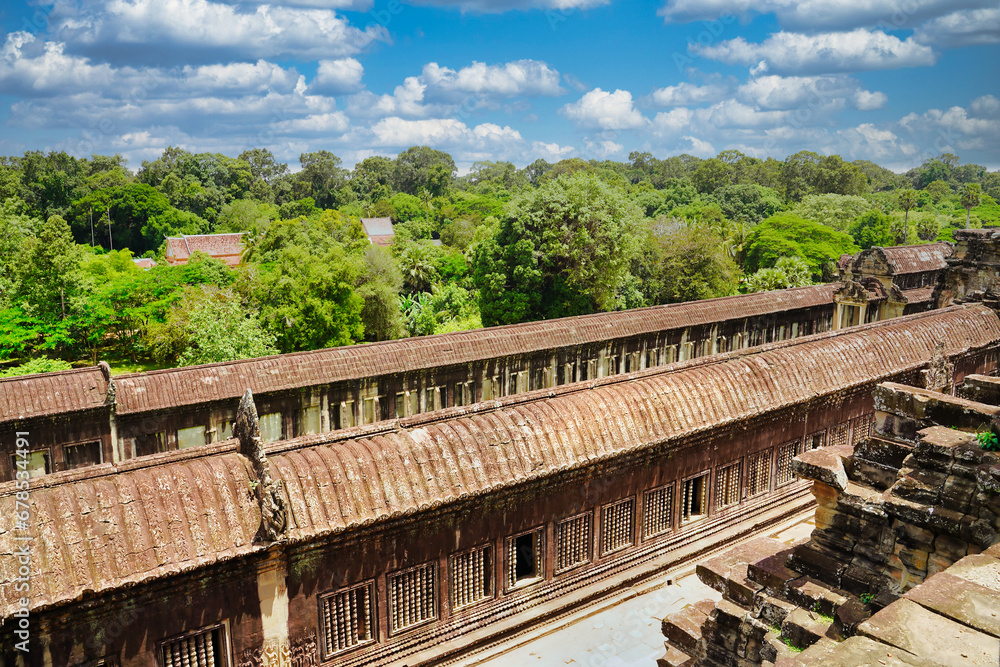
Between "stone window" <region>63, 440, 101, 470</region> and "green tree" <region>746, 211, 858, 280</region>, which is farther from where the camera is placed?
"green tree" <region>746, 211, 858, 280</region>

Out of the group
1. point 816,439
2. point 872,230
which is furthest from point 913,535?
point 872,230

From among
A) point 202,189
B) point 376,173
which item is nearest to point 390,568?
point 202,189

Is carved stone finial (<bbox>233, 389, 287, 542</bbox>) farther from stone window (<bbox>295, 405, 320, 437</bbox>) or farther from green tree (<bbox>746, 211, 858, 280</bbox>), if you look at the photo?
green tree (<bbox>746, 211, 858, 280</bbox>)

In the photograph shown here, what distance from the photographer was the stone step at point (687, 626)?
8.23m

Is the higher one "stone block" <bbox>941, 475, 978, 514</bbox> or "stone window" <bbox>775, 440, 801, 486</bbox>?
"stone block" <bbox>941, 475, 978, 514</bbox>

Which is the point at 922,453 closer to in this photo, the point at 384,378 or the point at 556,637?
the point at 556,637

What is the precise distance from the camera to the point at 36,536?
6.69 metres

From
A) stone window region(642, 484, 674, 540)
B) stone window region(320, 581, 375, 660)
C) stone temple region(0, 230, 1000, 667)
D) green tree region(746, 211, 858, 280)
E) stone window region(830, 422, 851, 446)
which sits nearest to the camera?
stone temple region(0, 230, 1000, 667)

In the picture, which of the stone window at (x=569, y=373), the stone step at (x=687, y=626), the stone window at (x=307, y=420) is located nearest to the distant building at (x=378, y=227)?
the stone window at (x=569, y=373)

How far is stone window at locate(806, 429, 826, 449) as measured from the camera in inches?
523

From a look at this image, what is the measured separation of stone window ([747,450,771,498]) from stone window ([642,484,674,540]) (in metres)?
2.01

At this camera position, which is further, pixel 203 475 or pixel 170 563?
pixel 203 475

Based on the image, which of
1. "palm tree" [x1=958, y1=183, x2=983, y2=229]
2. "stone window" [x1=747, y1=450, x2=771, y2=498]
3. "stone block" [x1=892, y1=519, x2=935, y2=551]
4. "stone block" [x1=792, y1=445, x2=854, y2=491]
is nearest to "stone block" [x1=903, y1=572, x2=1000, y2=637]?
"stone block" [x1=892, y1=519, x2=935, y2=551]

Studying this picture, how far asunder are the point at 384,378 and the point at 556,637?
362 inches
